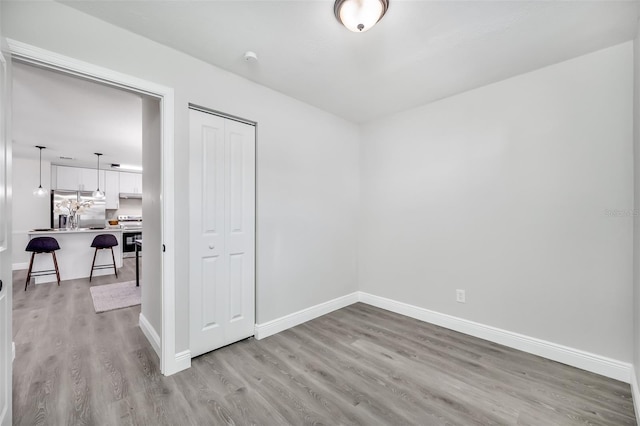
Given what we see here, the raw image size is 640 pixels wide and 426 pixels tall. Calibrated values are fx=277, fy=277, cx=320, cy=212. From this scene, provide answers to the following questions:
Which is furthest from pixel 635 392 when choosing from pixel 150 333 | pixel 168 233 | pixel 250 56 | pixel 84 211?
pixel 84 211

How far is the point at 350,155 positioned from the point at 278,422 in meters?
3.05

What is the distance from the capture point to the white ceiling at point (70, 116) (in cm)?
285

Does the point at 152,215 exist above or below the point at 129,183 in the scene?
below

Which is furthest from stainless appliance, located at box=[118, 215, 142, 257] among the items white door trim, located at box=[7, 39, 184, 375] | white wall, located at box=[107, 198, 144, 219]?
white door trim, located at box=[7, 39, 184, 375]

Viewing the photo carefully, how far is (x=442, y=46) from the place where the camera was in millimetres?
2146

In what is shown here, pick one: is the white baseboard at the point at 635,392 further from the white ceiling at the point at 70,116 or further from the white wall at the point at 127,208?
the white wall at the point at 127,208

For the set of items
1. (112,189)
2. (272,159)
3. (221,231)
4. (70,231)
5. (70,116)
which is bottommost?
(70,231)

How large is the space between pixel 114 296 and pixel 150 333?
6.80ft

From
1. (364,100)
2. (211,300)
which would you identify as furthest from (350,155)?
(211,300)

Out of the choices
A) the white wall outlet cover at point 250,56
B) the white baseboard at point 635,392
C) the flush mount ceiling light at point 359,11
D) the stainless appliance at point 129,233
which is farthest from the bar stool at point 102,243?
the white baseboard at point 635,392

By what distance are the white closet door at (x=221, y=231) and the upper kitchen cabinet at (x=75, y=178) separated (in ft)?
23.2

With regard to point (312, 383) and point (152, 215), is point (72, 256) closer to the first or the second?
point (152, 215)

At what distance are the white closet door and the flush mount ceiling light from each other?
138 cm

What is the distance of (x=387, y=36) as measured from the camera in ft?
6.61
